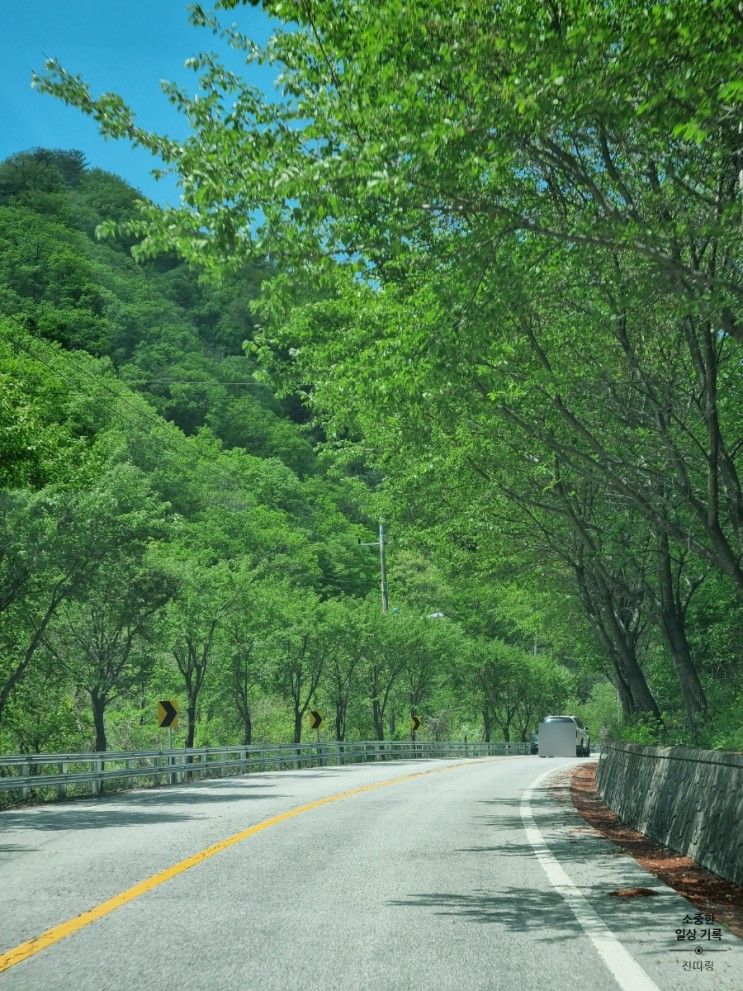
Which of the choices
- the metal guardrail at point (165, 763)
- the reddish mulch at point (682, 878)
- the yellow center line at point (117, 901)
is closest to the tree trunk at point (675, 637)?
the reddish mulch at point (682, 878)

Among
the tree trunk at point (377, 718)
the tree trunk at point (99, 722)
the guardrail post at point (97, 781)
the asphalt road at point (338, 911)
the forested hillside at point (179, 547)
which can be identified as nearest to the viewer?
the asphalt road at point (338, 911)

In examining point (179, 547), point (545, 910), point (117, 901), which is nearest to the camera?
point (545, 910)

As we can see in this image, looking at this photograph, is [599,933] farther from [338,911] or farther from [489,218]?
[489,218]

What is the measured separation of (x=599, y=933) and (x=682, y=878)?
2.87m

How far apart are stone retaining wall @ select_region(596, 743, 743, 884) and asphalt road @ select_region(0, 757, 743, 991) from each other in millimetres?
659

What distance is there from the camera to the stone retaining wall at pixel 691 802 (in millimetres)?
9492

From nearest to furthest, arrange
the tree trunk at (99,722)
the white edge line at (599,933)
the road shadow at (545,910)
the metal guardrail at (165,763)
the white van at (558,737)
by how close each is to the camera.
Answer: the white edge line at (599,933) → the road shadow at (545,910) → the metal guardrail at (165,763) → the tree trunk at (99,722) → the white van at (558,737)

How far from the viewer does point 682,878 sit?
9.82 metres

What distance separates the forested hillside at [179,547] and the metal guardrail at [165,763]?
9.55 ft

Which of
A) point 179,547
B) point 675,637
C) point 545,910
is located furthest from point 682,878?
point 179,547

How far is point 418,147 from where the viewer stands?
920 centimetres

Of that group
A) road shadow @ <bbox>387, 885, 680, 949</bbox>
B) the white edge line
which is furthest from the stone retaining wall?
the white edge line

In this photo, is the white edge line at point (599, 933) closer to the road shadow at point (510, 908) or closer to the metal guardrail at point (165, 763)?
the road shadow at point (510, 908)

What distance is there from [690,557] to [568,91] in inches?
804
